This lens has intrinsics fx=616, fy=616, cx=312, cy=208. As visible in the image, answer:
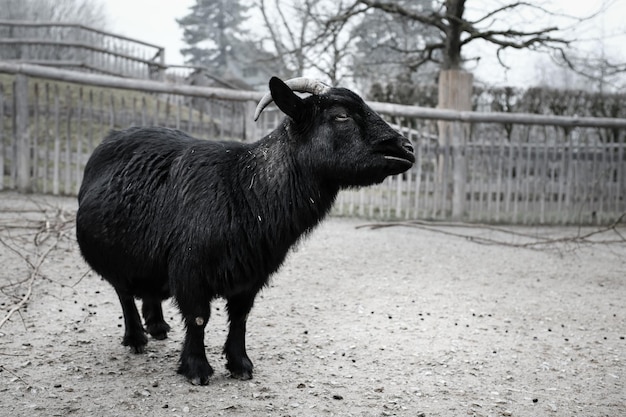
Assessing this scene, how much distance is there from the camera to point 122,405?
355 centimetres

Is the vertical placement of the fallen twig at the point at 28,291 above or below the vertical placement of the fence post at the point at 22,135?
below

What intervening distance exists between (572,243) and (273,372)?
6856mm

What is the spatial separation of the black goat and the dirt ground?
0.47 m

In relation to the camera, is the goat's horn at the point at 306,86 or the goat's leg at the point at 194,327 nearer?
the goat's leg at the point at 194,327

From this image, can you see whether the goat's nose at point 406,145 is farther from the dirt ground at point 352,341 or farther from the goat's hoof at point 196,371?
the goat's hoof at point 196,371

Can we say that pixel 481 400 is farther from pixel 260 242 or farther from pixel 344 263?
pixel 344 263

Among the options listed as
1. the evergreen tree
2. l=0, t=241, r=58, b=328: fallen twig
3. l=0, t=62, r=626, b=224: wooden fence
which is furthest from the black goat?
the evergreen tree

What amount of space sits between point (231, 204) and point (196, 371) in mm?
1092

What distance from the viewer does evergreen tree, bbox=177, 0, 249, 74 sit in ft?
136

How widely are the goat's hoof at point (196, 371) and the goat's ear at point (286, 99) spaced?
67.0 inches

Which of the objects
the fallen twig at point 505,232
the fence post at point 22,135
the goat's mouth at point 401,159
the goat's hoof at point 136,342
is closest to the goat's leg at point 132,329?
the goat's hoof at point 136,342

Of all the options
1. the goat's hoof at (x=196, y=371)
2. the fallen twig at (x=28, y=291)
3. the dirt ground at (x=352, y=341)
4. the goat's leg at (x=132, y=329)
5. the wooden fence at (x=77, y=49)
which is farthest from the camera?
the wooden fence at (x=77, y=49)

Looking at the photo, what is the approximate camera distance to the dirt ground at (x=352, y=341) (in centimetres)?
376

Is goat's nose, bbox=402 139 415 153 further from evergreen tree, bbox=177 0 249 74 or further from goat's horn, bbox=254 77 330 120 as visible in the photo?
evergreen tree, bbox=177 0 249 74
